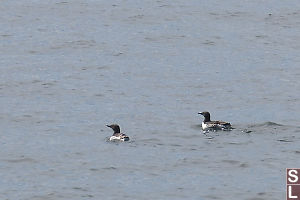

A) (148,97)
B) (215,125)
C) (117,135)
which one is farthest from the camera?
(148,97)

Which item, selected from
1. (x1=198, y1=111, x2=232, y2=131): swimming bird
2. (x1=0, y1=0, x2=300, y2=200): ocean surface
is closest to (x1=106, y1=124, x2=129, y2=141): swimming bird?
(x1=0, y1=0, x2=300, y2=200): ocean surface

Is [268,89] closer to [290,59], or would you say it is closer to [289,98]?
[289,98]

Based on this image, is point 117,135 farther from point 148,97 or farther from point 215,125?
point 148,97

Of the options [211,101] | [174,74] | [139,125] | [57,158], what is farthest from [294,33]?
[57,158]

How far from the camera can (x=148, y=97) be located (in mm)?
53031

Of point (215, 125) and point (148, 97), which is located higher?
point (148, 97)

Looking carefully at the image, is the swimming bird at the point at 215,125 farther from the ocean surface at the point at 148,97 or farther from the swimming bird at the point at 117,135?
the swimming bird at the point at 117,135

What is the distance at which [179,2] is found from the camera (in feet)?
253

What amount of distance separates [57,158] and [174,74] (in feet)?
53.5

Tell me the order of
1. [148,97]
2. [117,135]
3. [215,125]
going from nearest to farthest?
[117,135] < [215,125] < [148,97]

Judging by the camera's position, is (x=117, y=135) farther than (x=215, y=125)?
→ No

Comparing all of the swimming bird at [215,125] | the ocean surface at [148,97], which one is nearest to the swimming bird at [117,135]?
the ocean surface at [148,97]

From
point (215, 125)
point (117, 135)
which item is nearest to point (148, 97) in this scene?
point (215, 125)

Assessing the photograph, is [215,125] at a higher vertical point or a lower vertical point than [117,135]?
lower
